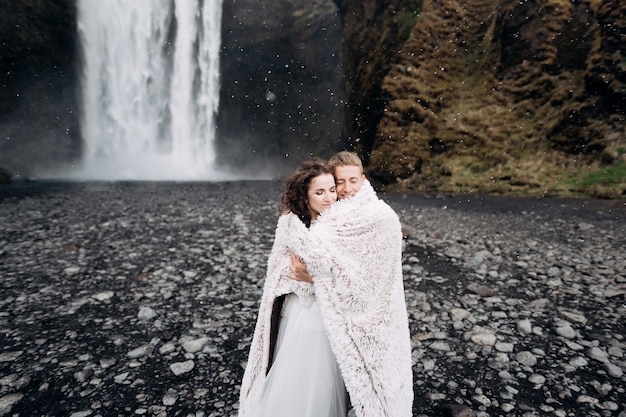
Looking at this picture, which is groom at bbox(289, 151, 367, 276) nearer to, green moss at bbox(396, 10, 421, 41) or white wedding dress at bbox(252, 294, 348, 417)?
white wedding dress at bbox(252, 294, 348, 417)

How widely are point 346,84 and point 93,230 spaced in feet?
79.6

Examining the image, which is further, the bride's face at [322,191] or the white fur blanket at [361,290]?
the bride's face at [322,191]

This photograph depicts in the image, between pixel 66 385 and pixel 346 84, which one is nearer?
pixel 66 385

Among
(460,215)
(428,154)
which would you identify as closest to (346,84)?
(428,154)

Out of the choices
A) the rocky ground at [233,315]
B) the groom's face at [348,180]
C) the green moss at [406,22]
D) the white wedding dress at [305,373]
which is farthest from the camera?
the green moss at [406,22]

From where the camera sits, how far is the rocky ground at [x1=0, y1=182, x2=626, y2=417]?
442 cm

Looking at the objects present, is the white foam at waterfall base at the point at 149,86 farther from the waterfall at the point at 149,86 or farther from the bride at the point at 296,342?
the bride at the point at 296,342

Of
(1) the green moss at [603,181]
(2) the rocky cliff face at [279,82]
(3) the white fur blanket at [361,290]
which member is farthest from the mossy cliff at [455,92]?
(3) the white fur blanket at [361,290]

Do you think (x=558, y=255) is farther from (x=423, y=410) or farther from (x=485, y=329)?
(x=423, y=410)

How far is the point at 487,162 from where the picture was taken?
66.1 ft

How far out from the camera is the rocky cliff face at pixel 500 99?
18.2 metres

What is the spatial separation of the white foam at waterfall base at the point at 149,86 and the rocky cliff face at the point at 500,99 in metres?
20.6

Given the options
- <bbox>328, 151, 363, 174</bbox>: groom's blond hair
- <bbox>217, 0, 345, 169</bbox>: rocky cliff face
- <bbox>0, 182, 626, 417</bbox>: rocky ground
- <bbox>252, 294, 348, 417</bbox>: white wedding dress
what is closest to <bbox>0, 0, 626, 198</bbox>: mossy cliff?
<bbox>0, 182, 626, 417</bbox>: rocky ground

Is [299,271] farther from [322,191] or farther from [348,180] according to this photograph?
[348,180]
